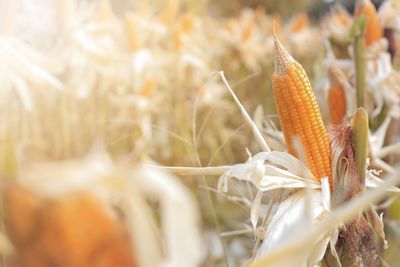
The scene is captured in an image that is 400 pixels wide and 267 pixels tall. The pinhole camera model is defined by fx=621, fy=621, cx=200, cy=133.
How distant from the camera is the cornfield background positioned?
150 mm

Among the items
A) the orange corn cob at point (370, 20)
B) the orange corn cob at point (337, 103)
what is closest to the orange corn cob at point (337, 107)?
the orange corn cob at point (337, 103)

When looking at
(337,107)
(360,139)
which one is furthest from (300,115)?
(337,107)

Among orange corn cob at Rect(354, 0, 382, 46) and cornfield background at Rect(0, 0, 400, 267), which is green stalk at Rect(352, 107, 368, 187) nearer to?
cornfield background at Rect(0, 0, 400, 267)

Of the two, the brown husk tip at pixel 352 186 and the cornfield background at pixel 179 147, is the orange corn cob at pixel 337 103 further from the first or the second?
the brown husk tip at pixel 352 186

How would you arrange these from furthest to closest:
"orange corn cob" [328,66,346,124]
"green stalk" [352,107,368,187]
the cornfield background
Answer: "orange corn cob" [328,66,346,124], "green stalk" [352,107,368,187], the cornfield background

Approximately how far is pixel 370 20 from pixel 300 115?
0.35 meters

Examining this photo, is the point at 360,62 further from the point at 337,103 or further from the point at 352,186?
the point at 352,186

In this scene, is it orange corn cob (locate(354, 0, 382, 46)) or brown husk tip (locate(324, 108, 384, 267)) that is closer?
brown husk tip (locate(324, 108, 384, 267))

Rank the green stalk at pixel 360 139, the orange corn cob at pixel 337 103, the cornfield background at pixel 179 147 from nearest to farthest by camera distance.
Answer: the cornfield background at pixel 179 147 → the green stalk at pixel 360 139 → the orange corn cob at pixel 337 103

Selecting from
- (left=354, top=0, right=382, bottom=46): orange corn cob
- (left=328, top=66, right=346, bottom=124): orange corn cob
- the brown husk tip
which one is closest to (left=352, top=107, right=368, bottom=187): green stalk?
the brown husk tip

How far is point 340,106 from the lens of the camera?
537 mm

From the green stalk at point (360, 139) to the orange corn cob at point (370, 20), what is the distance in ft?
0.95

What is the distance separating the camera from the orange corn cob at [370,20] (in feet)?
2.04

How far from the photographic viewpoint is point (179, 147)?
0.98 metres
